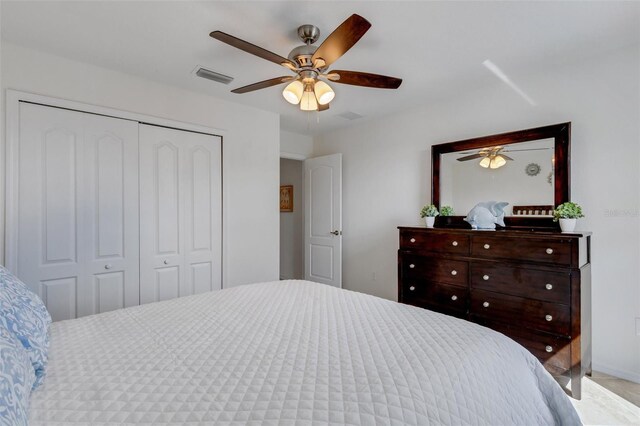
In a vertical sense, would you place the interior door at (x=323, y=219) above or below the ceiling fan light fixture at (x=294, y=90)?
below

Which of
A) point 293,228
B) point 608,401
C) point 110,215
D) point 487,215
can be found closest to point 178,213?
point 110,215

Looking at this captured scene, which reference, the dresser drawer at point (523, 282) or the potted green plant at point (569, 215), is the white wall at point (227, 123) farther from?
the potted green plant at point (569, 215)

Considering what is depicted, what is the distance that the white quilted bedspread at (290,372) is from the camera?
0.79 metres

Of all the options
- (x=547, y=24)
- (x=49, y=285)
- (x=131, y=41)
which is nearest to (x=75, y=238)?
(x=49, y=285)

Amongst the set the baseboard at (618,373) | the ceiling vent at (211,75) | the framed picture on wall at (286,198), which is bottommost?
the baseboard at (618,373)

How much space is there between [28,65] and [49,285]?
1.65m

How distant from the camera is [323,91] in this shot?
2023 mm

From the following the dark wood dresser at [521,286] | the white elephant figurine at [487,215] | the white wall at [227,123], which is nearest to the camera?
the dark wood dresser at [521,286]

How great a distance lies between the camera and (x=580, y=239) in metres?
2.07

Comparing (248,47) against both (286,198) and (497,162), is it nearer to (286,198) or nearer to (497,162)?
(497,162)

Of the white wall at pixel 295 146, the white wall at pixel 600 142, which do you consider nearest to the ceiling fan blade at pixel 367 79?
the white wall at pixel 600 142

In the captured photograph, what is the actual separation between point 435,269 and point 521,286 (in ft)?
2.21

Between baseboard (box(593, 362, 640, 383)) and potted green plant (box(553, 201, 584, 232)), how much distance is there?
1.08 metres

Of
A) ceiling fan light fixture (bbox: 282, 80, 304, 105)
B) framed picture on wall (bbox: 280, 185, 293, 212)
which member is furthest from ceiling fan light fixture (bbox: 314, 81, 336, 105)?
framed picture on wall (bbox: 280, 185, 293, 212)
